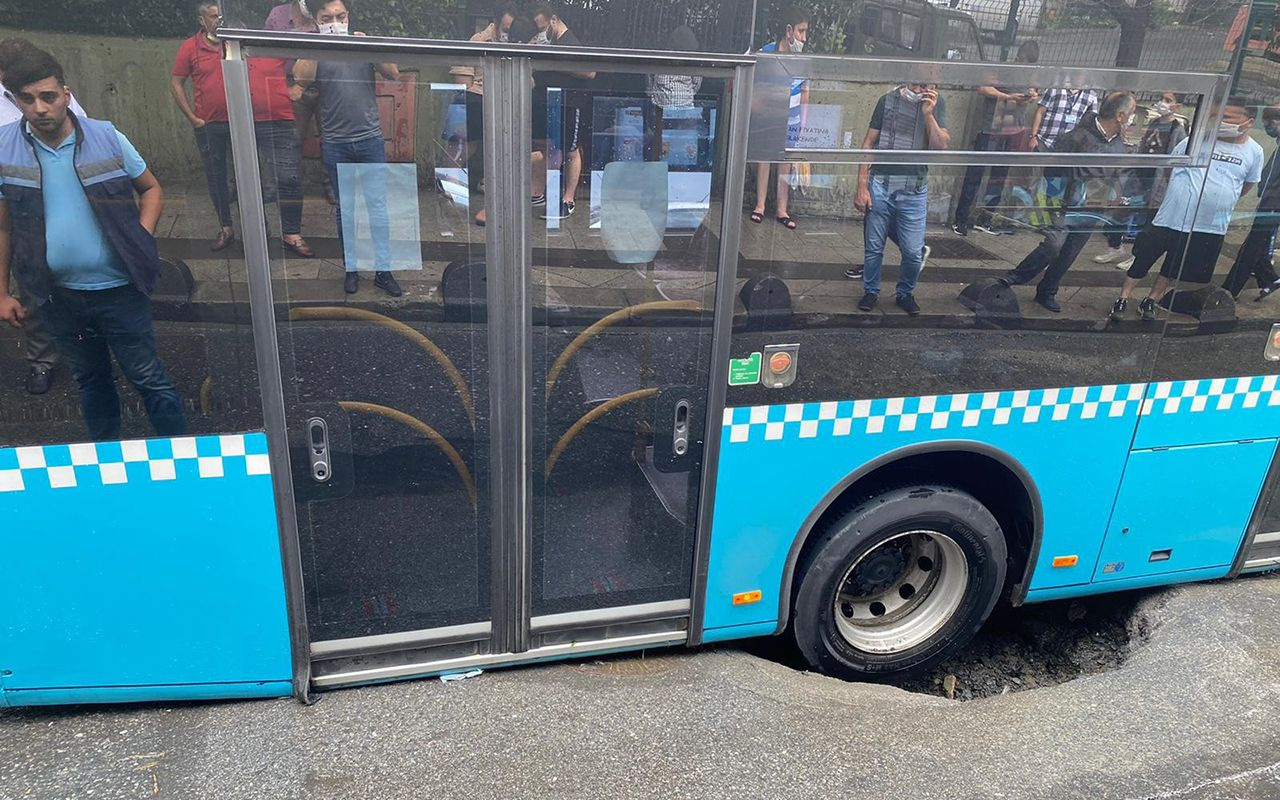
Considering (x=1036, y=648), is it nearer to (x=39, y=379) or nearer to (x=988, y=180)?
(x=988, y=180)

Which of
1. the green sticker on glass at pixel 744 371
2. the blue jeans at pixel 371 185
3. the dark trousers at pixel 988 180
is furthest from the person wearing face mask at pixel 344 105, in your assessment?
the dark trousers at pixel 988 180

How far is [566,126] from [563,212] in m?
0.26

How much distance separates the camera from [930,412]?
3.44 meters

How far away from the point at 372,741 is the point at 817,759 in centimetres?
153

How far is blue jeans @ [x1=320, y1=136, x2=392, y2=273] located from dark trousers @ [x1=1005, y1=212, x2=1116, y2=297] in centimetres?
219

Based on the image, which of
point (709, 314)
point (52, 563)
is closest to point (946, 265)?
point (709, 314)

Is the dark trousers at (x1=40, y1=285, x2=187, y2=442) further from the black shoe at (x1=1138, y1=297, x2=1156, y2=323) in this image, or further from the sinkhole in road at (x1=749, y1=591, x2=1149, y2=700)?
the black shoe at (x1=1138, y1=297, x2=1156, y2=323)

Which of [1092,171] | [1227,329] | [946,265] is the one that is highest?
[1092,171]

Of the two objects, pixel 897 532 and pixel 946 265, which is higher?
pixel 946 265

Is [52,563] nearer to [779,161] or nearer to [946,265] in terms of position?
[779,161]

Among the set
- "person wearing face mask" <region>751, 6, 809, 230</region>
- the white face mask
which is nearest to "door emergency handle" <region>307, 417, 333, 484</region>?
"person wearing face mask" <region>751, 6, 809, 230</region>

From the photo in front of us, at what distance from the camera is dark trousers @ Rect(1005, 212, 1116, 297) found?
3.32 m

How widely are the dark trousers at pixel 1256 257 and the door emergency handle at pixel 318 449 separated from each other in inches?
136

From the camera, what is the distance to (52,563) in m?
2.84
